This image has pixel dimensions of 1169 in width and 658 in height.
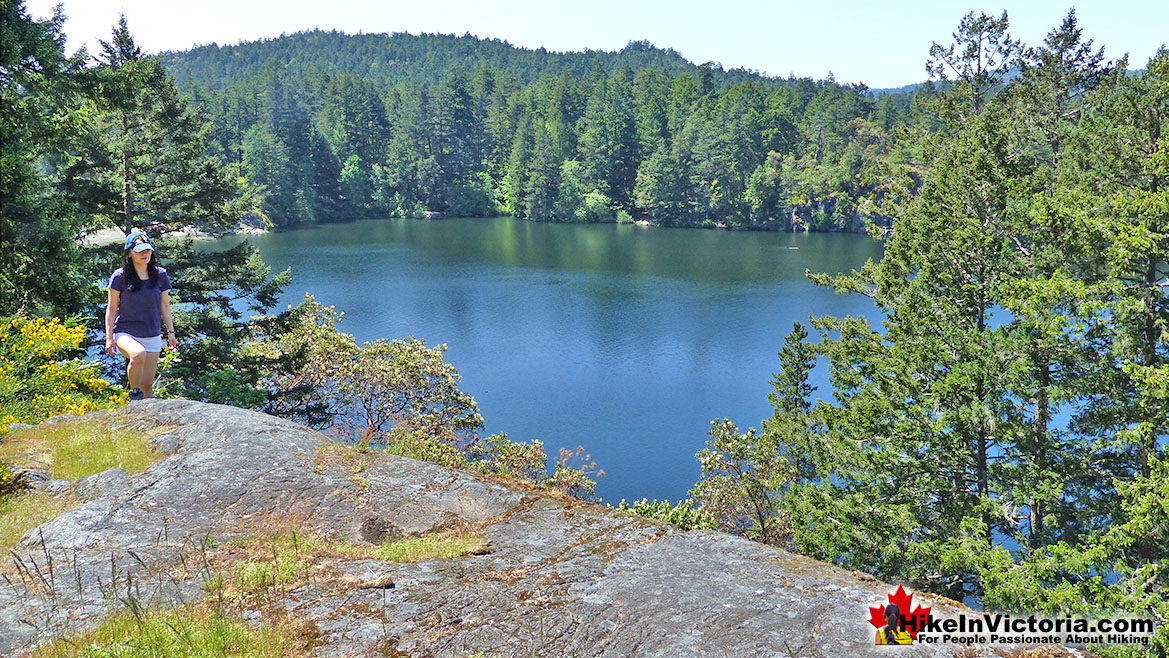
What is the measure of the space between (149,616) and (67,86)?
13.8 metres

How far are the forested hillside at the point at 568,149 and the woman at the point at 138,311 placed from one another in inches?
3413

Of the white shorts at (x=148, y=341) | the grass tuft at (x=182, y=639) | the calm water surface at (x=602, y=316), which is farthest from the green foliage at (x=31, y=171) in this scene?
the calm water surface at (x=602, y=316)

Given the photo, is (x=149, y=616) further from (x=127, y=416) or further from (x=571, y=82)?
(x=571, y=82)

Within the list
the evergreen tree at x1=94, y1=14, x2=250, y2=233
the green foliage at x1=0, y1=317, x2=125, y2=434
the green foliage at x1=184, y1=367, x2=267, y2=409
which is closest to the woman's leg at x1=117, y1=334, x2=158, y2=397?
the green foliage at x1=0, y1=317, x2=125, y2=434

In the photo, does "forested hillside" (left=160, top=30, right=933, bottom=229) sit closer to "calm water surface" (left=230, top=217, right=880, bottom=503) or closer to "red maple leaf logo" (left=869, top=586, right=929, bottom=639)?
"calm water surface" (left=230, top=217, right=880, bottom=503)

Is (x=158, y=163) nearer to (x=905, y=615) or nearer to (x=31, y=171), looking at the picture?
(x=31, y=171)

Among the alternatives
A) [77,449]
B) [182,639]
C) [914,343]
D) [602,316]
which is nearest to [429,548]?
[182,639]

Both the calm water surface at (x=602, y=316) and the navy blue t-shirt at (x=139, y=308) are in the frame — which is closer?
the navy blue t-shirt at (x=139, y=308)

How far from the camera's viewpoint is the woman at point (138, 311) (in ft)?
29.3

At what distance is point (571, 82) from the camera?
476 feet

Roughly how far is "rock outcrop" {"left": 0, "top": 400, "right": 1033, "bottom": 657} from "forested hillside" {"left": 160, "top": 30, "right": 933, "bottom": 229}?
288 feet

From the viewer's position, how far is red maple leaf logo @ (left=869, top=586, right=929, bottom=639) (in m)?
4.37

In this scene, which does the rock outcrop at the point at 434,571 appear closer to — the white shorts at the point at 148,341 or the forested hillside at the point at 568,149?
the white shorts at the point at 148,341

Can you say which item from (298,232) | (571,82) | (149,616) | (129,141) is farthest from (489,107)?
(149,616)
